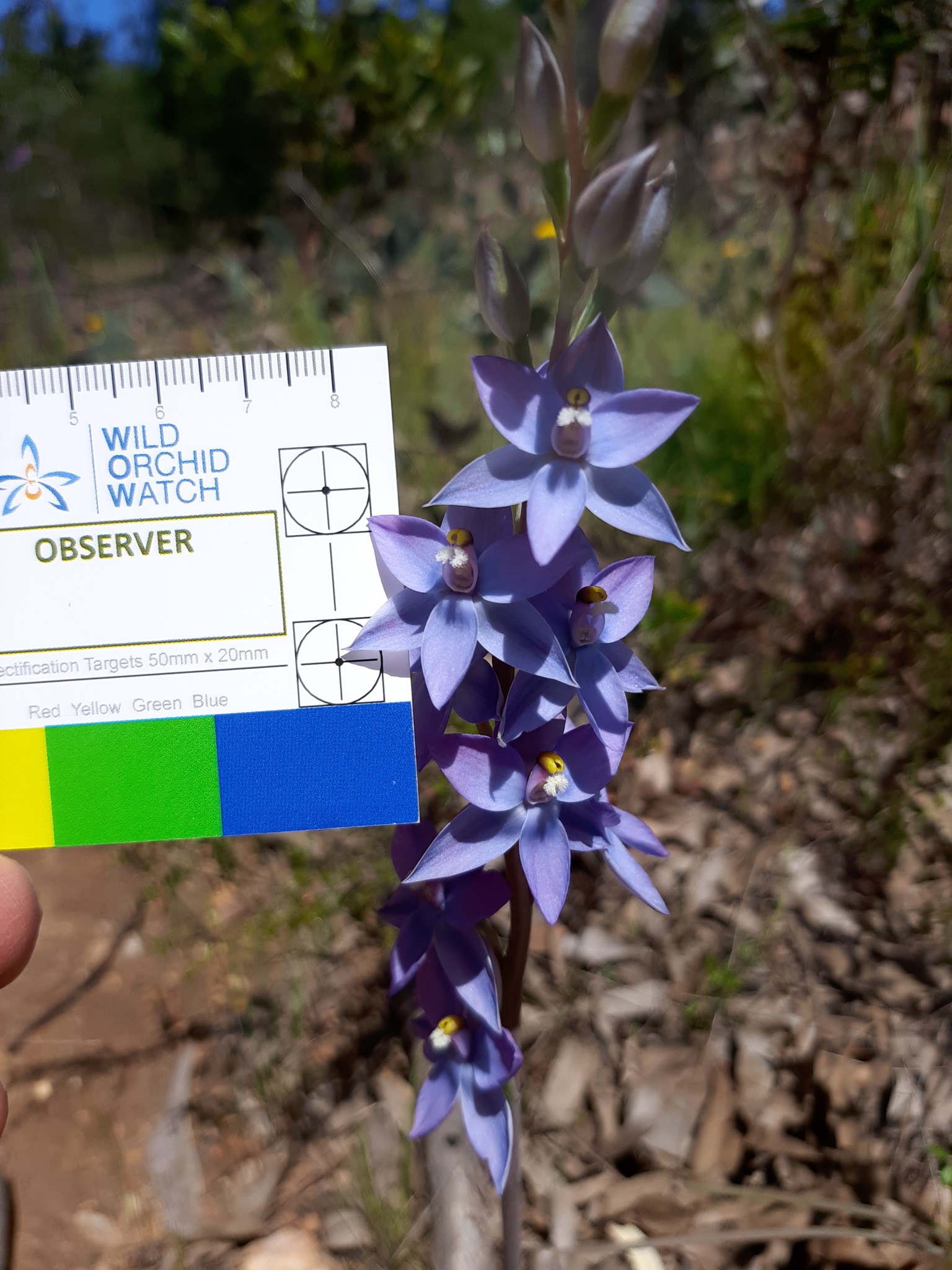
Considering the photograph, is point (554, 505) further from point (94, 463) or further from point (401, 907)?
point (94, 463)

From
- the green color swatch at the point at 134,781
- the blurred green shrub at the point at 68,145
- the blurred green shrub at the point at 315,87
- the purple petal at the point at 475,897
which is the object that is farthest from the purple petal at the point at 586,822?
the blurred green shrub at the point at 68,145

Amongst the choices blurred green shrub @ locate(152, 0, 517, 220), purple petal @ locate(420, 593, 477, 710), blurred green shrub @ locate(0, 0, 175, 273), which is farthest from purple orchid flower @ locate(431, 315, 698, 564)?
blurred green shrub @ locate(0, 0, 175, 273)

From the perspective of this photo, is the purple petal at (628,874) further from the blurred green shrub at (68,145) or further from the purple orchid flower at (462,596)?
the blurred green shrub at (68,145)

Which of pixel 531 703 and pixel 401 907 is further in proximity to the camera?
pixel 401 907

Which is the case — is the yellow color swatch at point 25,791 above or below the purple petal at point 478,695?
below

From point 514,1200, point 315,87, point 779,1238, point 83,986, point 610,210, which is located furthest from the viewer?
point 315,87

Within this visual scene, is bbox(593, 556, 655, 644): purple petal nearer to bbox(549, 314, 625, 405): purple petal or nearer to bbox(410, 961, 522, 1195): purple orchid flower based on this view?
bbox(549, 314, 625, 405): purple petal

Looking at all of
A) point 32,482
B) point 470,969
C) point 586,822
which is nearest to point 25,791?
point 32,482
